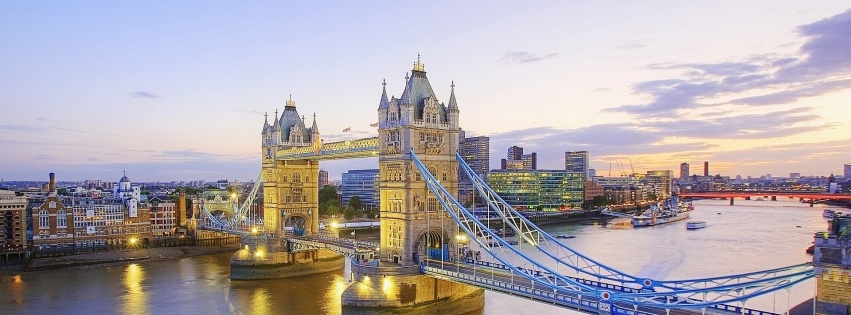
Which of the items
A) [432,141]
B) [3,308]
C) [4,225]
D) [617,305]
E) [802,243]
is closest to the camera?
[617,305]

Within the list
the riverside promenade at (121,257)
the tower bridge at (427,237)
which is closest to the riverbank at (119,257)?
the riverside promenade at (121,257)

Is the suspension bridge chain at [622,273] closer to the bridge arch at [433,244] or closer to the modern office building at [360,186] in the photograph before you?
the bridge arch at [433,244]

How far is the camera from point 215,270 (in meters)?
58.0

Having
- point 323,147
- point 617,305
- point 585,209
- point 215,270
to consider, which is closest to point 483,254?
point 323,147

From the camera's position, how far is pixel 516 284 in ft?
99.7

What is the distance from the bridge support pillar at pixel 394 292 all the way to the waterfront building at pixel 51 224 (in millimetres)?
47662

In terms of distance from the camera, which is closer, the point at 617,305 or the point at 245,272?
the point at 617,305

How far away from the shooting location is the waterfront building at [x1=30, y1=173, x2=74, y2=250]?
65125 millimetres

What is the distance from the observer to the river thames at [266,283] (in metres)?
40.3

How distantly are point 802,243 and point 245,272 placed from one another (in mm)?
64157

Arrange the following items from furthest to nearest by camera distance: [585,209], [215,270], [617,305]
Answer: [585,209]
[215,270]
[617,305]

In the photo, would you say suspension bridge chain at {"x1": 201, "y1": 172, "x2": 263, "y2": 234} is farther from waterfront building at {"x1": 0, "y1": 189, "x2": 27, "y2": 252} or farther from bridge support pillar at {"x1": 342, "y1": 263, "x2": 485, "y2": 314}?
bridge support pillar at {"x1": 342, "y1": 263, "x2": 485, "y2": 314}

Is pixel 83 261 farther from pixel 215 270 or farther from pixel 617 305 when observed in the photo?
pixel 617 305

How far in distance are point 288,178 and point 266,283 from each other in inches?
384
